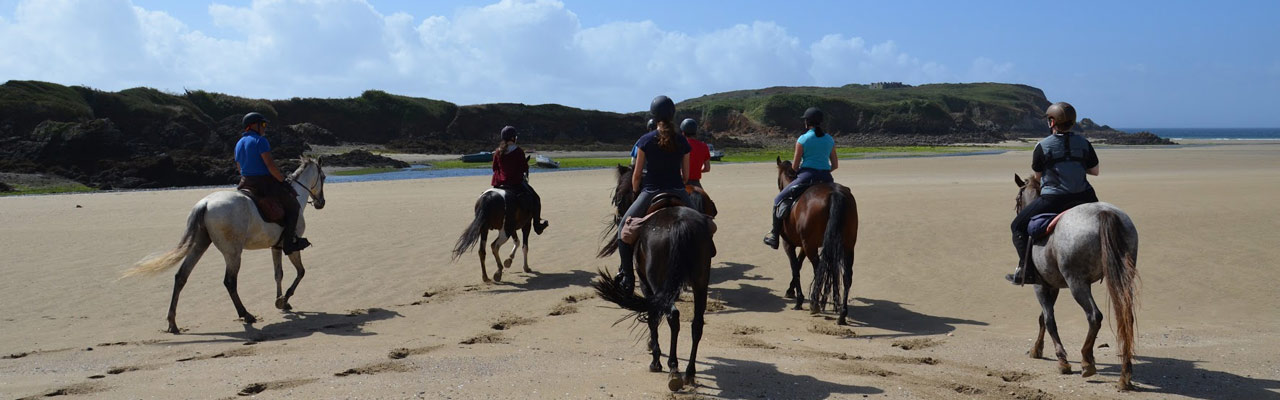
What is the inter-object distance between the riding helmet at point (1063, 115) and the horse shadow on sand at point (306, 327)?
6.19 m

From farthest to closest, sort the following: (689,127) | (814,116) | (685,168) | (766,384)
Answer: (689,127) → (814,116) → (685,168) → (766,384)

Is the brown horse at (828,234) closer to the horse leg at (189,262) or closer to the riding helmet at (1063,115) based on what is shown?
the riding helmet at (1063,115)

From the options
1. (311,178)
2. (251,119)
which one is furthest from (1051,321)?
(311,178)

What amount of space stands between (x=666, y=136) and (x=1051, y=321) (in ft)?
10.6

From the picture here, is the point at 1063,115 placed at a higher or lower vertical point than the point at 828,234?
higher

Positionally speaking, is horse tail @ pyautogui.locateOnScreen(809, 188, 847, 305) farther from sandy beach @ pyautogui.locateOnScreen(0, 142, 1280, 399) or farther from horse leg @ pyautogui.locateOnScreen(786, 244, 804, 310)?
horse leg @ pyautogui.locateOnScreen(786, 244, 804, 310)

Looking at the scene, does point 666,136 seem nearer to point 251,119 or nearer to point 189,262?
point 251,119

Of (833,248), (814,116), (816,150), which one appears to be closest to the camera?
(833,248)

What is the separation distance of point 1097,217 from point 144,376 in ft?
22.1

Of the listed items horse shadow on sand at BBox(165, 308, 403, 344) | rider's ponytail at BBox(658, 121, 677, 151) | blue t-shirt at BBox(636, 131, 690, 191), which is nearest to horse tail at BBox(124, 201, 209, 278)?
horse shadow on sand at BBox(165, 308, 403, 344)

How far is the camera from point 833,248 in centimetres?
840

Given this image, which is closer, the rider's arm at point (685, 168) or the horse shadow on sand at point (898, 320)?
the rider's arm at point (685, 168)

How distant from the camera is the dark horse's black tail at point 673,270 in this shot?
5.96 metres

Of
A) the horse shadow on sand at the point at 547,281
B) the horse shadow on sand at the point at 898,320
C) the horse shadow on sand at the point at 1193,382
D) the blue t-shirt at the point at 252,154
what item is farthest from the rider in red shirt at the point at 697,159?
the horse shadow on sand at the point at 1193,382
